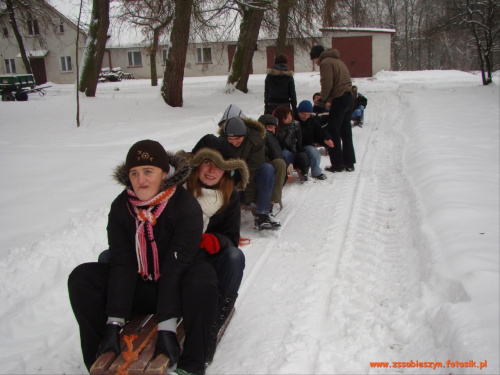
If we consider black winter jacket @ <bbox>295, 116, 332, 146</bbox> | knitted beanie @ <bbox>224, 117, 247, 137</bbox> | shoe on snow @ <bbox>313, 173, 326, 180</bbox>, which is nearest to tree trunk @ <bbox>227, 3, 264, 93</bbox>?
black winter jacket @ <bbox>295, 116, 332, 146</bbox>

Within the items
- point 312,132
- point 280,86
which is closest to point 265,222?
point 312,132

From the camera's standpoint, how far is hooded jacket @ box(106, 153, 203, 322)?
258 centimetres

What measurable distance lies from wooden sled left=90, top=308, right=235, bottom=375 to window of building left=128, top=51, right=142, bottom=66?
44.0 meters

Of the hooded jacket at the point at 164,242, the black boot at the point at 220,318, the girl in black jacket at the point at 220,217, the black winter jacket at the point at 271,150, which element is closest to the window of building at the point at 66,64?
the black winter jacket at the point at 271,150

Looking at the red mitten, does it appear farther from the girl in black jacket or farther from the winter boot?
the winter boot

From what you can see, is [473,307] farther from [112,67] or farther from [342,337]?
[112,67]

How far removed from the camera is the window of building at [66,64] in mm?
40844

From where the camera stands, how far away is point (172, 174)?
9.09 ft

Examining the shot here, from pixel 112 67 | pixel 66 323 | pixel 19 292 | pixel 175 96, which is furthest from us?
pixel 112 67

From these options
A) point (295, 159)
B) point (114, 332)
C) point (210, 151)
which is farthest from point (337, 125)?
point (114, 332)

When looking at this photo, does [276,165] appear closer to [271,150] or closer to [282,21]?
[271,150]

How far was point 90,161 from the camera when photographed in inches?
294

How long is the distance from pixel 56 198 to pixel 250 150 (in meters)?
2.52

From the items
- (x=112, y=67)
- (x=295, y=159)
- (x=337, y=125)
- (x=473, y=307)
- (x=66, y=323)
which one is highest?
(x=112, y=67)
